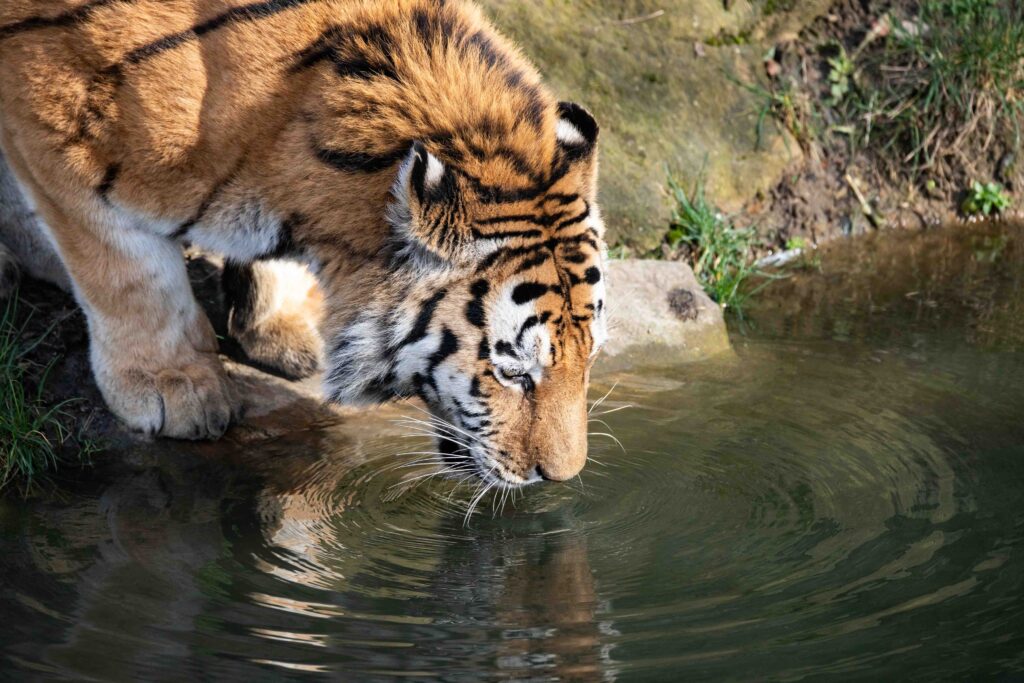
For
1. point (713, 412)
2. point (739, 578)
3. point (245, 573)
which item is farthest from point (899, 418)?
point (245, 573)

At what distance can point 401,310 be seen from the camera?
12.6ft

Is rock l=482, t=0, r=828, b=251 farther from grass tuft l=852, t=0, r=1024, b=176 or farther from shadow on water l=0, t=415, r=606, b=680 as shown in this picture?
shadow on water l=0, t=415, r=606, b=680

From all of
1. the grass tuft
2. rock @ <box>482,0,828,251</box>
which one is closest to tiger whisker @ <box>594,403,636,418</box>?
rock @ <box>482,0,828,251</box>

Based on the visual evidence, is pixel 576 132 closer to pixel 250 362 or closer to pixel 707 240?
pixel 250 362

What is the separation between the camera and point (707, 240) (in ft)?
20.9

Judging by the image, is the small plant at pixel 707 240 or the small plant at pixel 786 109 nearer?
the small plant at pixel 707 240

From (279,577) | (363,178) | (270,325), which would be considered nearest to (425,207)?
(363,178)

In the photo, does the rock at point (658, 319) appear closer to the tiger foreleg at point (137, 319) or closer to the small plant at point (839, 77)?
the tiger foreleg at point (137, 319)

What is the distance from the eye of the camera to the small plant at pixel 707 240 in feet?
20.7

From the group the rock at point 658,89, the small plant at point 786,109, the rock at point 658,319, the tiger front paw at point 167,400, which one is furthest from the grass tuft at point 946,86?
the tiger front paw at point 167,400

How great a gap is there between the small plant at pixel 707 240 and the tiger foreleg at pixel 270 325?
215cm

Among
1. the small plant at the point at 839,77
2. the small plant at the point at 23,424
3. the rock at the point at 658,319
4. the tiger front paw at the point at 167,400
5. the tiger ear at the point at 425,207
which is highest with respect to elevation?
the small plant at the point at 839,77

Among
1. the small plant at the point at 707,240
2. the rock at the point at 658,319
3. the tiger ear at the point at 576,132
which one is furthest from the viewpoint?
the small plant at the point at 707,240

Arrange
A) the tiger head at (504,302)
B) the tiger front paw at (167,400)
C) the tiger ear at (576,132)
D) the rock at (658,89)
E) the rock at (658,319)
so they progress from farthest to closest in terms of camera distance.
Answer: the rock at (658,89)
the rock at (658,319)
the tiger front paw at (167,400)
the tiger ear at (576,132)
the tiger head at (504,302)
